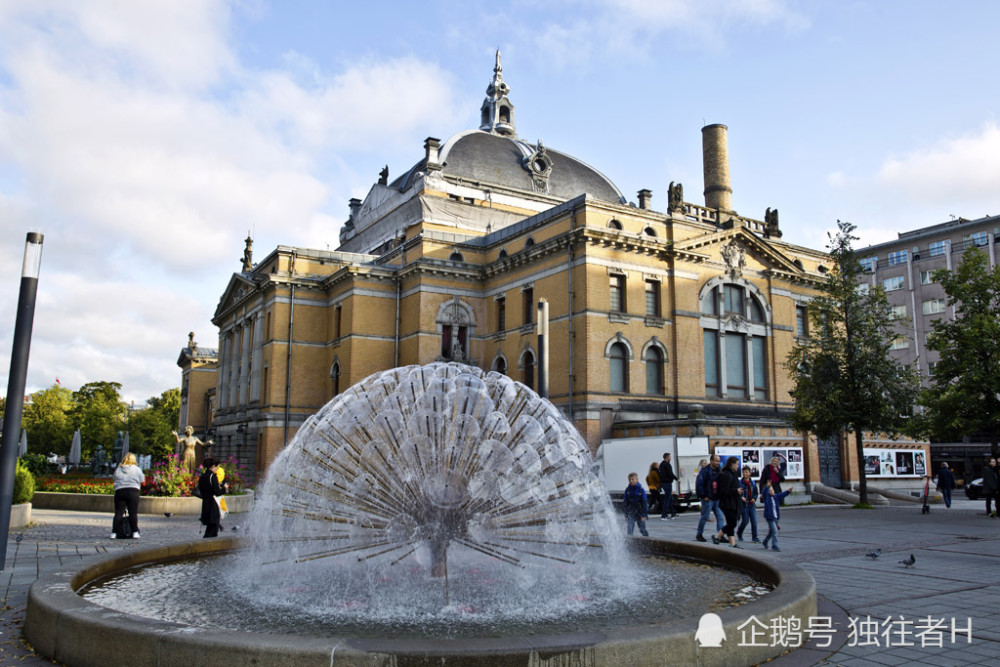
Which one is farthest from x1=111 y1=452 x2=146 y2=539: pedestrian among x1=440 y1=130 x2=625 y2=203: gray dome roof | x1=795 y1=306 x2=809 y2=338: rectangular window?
x1=440 y1=130 x2=625 y2=203: gray dome roof

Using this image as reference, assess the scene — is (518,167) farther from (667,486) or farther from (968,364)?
(667,486)

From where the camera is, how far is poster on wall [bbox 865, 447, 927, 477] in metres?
32.9

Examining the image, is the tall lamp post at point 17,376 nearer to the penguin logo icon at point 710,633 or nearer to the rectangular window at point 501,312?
the penguin logo icon at point 710,633

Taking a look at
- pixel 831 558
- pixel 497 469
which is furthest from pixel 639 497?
pixel 497 469

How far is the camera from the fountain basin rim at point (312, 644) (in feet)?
16.2

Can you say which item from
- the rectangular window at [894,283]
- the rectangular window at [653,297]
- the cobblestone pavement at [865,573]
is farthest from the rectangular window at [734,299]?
the rectangular window at [894,283]

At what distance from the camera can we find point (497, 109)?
62156 millimetres

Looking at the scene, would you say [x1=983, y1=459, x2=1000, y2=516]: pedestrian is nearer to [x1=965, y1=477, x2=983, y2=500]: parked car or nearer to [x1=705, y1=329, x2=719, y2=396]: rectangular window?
[x1=705, y1=329, x2=719, y2=396]: rectangular window

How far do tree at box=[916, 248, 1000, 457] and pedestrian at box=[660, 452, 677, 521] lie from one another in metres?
9.55

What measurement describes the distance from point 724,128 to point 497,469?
38.3 metres

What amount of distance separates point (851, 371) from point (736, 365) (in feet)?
32.7

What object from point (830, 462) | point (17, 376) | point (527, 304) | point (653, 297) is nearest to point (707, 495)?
point (17, 376)

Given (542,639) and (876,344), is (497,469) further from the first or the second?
(876,344)

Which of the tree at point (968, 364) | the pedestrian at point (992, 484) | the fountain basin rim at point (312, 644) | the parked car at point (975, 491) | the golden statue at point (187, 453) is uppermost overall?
the tree at point (968, 364)
